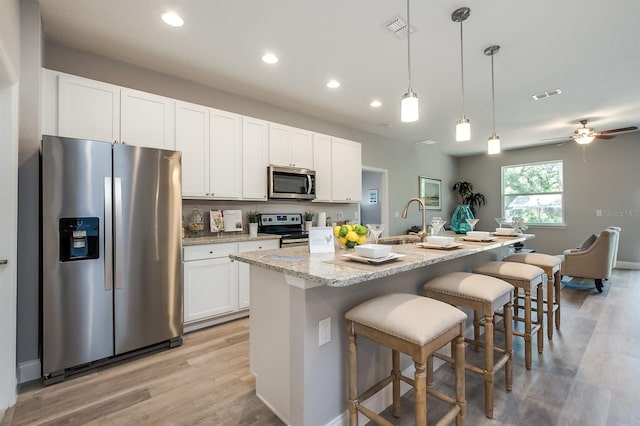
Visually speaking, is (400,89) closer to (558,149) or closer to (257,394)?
(257,394)

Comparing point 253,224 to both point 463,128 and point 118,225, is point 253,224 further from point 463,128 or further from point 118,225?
point 463,128

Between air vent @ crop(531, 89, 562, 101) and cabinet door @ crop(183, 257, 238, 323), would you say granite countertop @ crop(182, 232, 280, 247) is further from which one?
air vent @ crop(531, 89, 562, 101)

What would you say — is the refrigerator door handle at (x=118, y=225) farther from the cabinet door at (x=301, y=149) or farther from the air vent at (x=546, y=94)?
the air vent at (x=546, y=94)

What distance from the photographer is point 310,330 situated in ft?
4.69

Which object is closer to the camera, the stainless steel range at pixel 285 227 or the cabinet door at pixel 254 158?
the cabinet door at pixel 254 158

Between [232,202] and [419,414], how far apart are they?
3121mm

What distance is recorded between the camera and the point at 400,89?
365 cm

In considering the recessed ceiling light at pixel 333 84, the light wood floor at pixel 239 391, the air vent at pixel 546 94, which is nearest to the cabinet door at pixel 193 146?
the recessed ceiling light at pixel 333 84

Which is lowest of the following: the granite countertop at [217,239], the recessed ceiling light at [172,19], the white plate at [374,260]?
the granite countertop at [217,239]

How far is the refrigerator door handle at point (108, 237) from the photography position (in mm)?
2217

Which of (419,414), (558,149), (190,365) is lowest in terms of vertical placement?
(190,365)

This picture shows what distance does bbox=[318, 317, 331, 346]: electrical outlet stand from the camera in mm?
1475

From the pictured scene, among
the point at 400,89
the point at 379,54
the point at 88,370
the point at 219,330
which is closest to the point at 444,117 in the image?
the point at 400,89

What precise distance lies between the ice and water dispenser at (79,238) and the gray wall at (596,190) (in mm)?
8284
